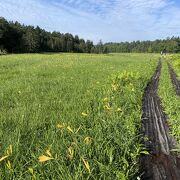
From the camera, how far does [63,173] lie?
11.3ft

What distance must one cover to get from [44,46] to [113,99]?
7983cm

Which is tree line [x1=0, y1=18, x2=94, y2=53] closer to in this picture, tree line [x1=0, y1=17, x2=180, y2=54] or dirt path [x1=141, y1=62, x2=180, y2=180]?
tree line [x1=0, y1=17, x2=180, y2=54]

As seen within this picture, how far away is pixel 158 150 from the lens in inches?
196

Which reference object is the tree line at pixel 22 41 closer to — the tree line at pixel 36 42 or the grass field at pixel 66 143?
the tree line at pixel 36 42

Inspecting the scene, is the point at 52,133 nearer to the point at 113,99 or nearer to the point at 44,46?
the point at 113,99

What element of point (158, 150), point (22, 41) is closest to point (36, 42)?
point (22, 41)

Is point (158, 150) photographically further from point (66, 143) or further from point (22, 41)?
point (22, 41)

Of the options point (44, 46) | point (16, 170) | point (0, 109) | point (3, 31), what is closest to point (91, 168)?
point (16, 170)

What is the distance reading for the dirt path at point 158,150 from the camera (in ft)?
13.6

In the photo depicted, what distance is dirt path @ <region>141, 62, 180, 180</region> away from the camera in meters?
4.13

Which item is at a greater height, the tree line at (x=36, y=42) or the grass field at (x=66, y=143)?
the grass field at (x=66, y=143)

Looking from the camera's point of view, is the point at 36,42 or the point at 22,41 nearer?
the point at 22,41

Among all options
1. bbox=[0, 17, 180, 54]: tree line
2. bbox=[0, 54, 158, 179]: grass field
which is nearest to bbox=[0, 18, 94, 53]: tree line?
bbox=[0, 17, 180, 54]: tree line

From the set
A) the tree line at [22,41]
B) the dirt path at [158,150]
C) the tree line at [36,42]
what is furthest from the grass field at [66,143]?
the tree line at [22,41]
